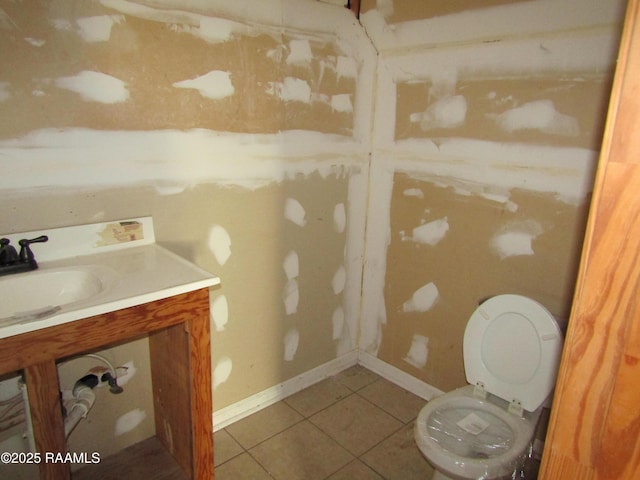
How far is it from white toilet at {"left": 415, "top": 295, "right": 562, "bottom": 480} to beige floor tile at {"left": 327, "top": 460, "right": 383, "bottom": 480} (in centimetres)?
31

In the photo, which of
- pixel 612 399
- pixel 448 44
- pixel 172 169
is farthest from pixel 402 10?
pixel 612 399

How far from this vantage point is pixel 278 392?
7.38 feet

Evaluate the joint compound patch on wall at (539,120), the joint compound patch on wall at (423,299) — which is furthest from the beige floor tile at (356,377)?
the joint compound patch on wall at (539,120)

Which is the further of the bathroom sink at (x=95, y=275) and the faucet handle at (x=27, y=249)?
the faucet handle at (x=27, y=249)

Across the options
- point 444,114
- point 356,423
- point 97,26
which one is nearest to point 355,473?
point 356,423

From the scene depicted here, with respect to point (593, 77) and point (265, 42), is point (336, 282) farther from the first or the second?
point (593, 77)

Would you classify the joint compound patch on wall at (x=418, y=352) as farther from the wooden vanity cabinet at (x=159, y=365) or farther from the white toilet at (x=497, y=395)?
the wooden vanity cabinet at (x=159, y=365)

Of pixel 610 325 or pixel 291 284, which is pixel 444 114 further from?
pixel 610 325

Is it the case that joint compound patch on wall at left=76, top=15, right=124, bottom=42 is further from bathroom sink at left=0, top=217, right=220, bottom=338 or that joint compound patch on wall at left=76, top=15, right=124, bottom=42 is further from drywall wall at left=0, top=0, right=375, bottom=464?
bathroom sink at left=0, top=217, right=220, bottom=338

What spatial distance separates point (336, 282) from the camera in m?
2.39

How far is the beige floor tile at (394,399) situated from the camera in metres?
2.18

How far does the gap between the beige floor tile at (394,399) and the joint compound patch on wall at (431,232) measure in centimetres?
83

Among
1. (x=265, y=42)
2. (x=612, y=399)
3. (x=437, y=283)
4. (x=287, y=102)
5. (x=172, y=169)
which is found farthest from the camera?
(x=437, y=283)

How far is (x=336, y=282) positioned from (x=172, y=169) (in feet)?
3.61
